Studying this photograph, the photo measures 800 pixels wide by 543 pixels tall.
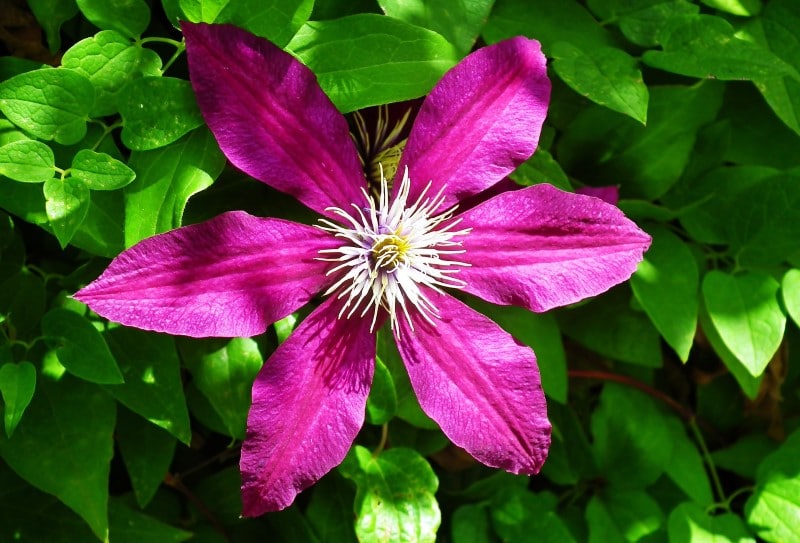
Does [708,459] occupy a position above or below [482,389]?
below

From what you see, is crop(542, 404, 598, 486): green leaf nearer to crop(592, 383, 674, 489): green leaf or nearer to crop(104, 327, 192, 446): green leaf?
crop(592, 383, 674, 489): green leaf

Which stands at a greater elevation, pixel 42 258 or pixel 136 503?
pixel 42 258

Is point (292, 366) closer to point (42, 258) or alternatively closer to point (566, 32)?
point (42, 258)

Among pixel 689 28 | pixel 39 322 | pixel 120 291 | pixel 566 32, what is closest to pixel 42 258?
pixel 39 322

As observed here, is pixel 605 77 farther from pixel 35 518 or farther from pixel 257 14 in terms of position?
pixel 35 518

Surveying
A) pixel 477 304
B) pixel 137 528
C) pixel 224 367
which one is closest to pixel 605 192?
pixel 477 304
